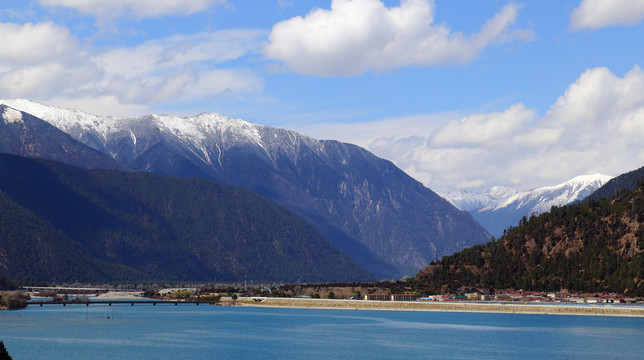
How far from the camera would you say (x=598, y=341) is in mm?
199375

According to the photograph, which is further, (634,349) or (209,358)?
(634,349)

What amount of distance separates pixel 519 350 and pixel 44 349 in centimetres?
8937

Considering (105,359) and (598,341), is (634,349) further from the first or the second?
(105,359)

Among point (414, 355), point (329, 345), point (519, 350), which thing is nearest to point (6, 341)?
point (329, 345)

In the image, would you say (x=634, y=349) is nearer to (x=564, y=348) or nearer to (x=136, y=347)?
(x=564, y=348)

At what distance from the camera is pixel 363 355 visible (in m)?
176

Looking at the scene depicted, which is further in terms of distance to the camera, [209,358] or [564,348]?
[564,348]

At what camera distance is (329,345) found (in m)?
194

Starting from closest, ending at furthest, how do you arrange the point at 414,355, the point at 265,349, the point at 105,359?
the point at 105,359
the point at 414,355
the point at 265,349

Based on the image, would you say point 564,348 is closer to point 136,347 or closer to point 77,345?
point 136,347

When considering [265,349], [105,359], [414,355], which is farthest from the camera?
[265,349]

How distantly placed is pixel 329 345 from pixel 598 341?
181ft

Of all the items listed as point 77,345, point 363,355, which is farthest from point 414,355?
point 77,345

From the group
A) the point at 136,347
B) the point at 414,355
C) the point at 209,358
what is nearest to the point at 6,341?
the point at 136,347
